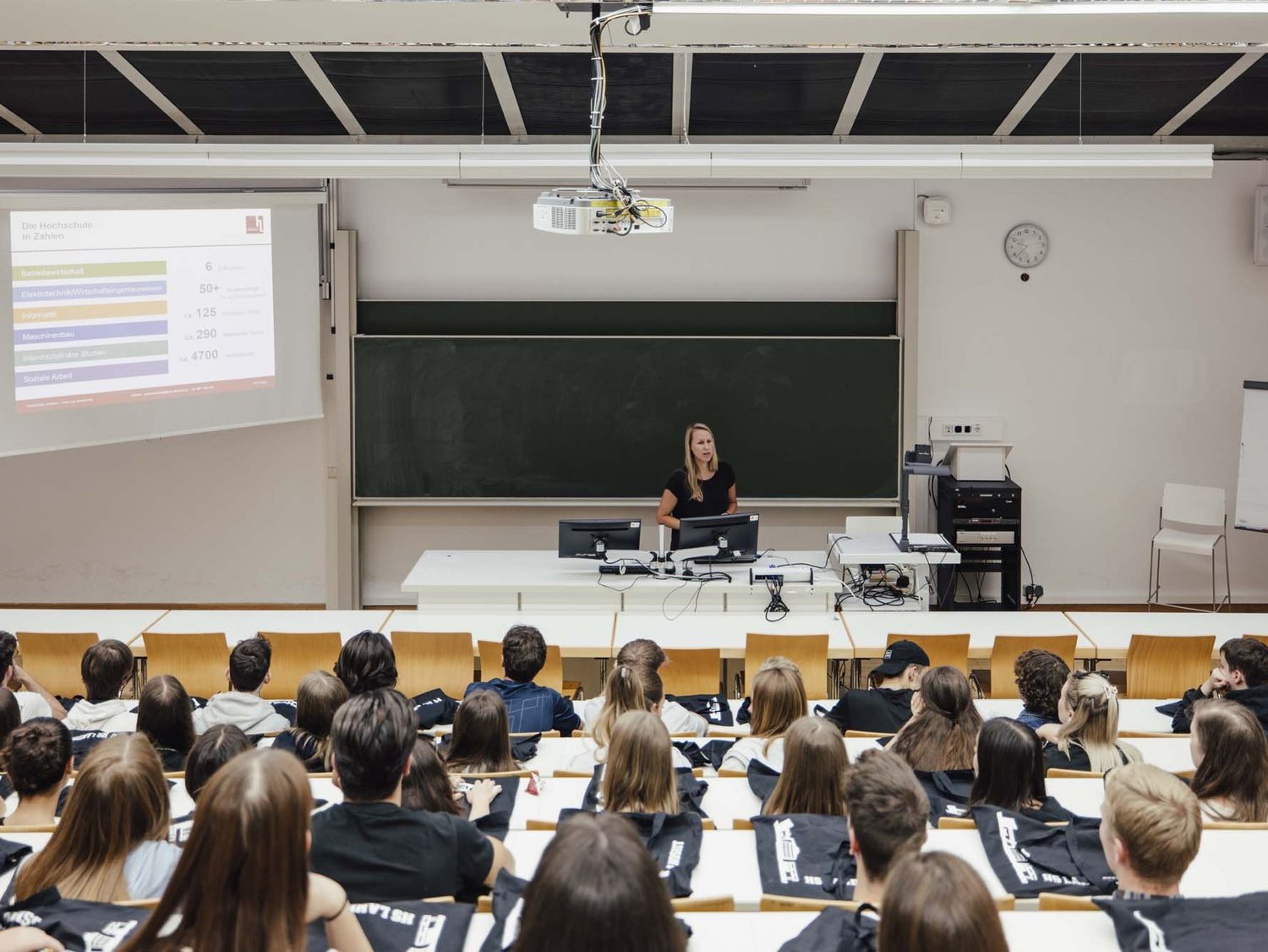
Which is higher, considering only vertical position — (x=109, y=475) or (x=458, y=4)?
(x=458, y=4)

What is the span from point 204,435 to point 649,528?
3.47 m

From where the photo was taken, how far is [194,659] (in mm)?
5797

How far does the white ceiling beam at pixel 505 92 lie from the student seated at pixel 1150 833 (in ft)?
20.2

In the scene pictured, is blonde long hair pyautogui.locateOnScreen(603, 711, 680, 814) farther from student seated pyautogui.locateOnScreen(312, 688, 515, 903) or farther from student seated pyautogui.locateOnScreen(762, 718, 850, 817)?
student seated pyautogui.locateOnScreen(312, 688, 515, 903)

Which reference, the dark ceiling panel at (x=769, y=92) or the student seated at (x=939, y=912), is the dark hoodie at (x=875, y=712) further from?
the dark ceiling panel at (x=769, y=92)

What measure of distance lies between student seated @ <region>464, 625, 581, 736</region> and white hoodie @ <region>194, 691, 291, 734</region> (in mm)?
780

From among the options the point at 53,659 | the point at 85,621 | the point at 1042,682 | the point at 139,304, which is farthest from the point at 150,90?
the point at 1042,682

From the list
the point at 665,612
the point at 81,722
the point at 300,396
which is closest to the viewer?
the point at 81,722

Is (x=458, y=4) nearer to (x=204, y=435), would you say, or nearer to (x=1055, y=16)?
(x=1055, y=16)

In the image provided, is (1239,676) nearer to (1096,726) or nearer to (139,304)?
(1096,726)

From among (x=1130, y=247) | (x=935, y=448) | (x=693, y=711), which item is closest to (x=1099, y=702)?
(x=693, y=711)

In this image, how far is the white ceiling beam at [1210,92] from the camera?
7.34 meters

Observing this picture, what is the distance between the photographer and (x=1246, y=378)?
891 centimetres

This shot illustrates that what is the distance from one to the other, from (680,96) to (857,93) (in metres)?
1.18
